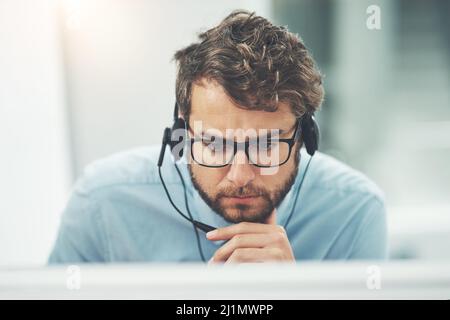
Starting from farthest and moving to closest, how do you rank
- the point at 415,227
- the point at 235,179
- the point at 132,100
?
1. the point at 415,227
2. the point at 132,100
3. the point at 235,179

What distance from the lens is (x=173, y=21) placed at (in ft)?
4.09

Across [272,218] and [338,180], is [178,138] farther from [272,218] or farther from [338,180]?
[338,180]

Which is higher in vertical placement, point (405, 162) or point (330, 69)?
point (330, 69)

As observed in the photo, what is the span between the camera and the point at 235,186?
120 centimetres

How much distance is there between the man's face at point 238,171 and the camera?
115cm

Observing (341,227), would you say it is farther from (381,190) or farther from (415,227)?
(415,227)

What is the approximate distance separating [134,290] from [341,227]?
0.57 metres

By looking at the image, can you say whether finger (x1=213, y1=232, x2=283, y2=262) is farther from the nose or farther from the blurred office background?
the blurred office background

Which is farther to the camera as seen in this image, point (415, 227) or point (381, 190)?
point (415, 227)

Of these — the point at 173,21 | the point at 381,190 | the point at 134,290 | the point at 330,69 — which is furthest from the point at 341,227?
the point at 173,21

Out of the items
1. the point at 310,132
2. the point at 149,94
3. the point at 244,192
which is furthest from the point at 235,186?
the point at 149,94


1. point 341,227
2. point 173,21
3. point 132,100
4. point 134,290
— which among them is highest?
point 173,21

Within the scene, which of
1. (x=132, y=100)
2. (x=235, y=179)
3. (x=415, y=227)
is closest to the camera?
(x=235, y=179)

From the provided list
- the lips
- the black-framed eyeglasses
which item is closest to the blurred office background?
the black-framed eyeglasses
